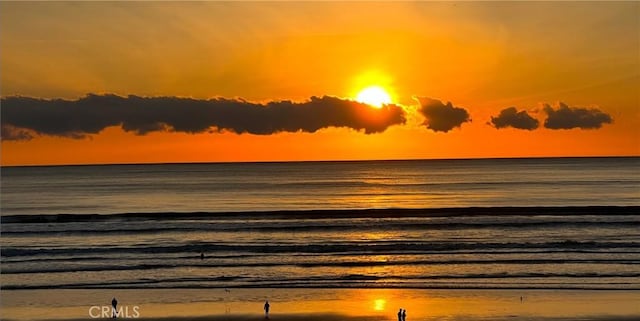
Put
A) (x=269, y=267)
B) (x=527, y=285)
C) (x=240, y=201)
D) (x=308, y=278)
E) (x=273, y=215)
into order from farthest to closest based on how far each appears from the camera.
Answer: (x=240, y=201) → (x=273, y=215) → (x=269, y=267) → (x=308, y=278) → (x=527, y=285)

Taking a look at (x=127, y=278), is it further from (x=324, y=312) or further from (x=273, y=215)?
(x=273, y=215)

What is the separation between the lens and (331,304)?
26062 millimetres

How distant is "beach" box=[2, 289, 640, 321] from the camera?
79.0 ft

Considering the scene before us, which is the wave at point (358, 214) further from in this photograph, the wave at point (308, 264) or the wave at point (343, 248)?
the wave at point (308, 264)

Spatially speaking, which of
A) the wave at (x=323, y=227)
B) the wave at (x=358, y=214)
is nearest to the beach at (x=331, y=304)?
the wave at (x=323, y=227)

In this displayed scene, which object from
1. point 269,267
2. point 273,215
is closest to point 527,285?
point 269,267

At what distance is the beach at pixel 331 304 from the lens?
2409 cm

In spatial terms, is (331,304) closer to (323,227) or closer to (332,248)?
(332,248)

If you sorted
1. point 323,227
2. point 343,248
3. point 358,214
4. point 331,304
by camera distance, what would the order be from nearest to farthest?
point 331,304 < point 343,248 < point 323,227 < point 358,214

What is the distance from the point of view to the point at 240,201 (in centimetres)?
8731

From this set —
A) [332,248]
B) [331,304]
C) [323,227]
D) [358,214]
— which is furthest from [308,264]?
[358,214]

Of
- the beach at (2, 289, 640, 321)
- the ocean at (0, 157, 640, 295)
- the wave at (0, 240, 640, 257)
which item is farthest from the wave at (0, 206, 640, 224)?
the beach at (2, 289, 640, 321)

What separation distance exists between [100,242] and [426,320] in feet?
90.4

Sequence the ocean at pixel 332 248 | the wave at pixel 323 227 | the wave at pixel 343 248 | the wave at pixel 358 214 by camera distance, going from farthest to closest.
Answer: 1. the wave at pixel 358 214
2. the wave at pixel 323 227
3. the wave at pixel 343 248
4. the ocean at pixel 332 248
